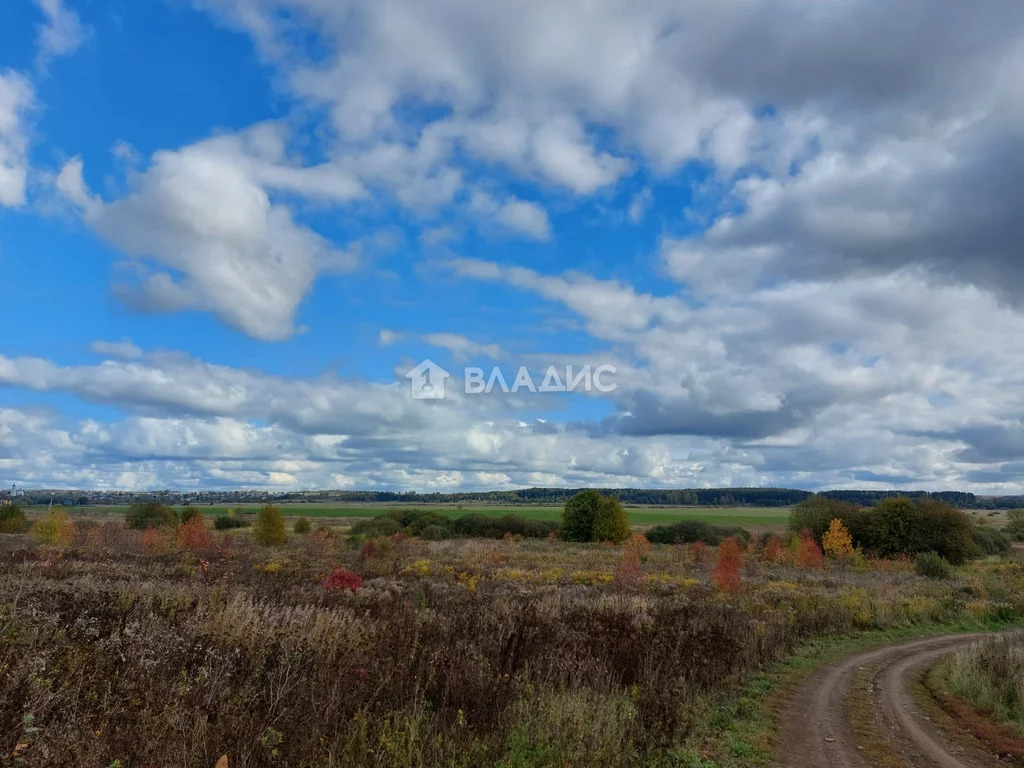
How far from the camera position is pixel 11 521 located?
8219 centimetres

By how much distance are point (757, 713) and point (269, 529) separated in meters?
60.8

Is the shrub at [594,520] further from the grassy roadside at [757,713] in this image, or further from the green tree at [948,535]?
the grassy roadside at [757,713]

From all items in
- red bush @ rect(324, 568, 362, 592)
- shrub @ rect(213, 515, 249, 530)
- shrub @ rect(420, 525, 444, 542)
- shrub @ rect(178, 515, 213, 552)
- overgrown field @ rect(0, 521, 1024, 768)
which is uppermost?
overgrown field @ rect(0, 521, 1024, 768)

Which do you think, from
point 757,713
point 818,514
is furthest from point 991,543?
point 757,713

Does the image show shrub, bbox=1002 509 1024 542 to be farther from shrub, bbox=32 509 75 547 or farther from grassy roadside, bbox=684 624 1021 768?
shrub, bbox=32 509 75 547

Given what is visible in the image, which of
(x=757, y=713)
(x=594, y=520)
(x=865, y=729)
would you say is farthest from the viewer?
(x=594, y=520)

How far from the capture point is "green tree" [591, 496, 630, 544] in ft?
274

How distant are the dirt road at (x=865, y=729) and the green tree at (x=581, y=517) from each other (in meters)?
70.5

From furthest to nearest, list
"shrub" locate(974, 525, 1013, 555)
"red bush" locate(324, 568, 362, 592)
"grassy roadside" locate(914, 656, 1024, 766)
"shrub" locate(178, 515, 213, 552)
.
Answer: "shrub" locate(974, 525, 1013, 555), "shrub" locate(178, 515, 213, 552), "red bush" locate(324, 568, 362, 592), "grassy roadside" locate(914, 656, 1024, 766)

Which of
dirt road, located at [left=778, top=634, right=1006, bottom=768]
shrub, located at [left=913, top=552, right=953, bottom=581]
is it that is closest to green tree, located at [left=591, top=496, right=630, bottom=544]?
shrub, located at [left=913, top=552, right=953, bottom=581]

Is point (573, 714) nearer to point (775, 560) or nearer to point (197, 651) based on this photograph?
point (197, 651)

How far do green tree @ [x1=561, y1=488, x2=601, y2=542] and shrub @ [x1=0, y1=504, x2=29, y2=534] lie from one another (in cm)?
6891

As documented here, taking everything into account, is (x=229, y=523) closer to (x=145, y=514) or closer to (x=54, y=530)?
(x=145, y=514)

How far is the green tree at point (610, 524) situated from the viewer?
8344 cm
